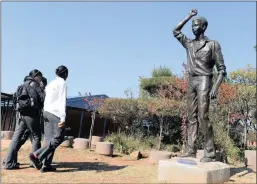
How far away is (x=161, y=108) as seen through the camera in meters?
14.6

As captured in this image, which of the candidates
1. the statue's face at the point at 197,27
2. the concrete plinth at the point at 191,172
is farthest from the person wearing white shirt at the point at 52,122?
the statue's face at the point at 197,27

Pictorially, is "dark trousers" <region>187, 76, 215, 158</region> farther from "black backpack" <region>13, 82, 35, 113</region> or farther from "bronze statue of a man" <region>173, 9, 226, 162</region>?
"black backpack" <region>13, 82, 35, 113</region>

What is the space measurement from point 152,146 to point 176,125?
2.50 metres

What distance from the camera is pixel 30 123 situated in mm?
6074

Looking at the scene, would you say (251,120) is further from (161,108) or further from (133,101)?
(133,101)

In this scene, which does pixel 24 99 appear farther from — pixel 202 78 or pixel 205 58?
pixel 205 58

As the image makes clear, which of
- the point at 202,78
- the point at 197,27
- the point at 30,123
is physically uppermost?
the point at 197,27

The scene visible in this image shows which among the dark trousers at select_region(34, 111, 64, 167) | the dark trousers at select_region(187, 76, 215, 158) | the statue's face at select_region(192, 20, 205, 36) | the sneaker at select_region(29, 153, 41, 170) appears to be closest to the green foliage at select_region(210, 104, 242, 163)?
the dark trousers at select_region(187, 76, 215, 158)

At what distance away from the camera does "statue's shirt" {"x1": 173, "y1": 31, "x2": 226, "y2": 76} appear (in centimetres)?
556

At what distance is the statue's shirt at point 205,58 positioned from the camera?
18.2 ft

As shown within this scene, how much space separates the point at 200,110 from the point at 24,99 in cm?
336

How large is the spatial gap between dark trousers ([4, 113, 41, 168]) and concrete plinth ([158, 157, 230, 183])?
2.62 m

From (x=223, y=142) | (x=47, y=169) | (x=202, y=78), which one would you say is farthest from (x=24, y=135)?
(x=223, y=142)

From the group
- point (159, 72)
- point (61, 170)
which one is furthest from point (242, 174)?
point (159, 72)
